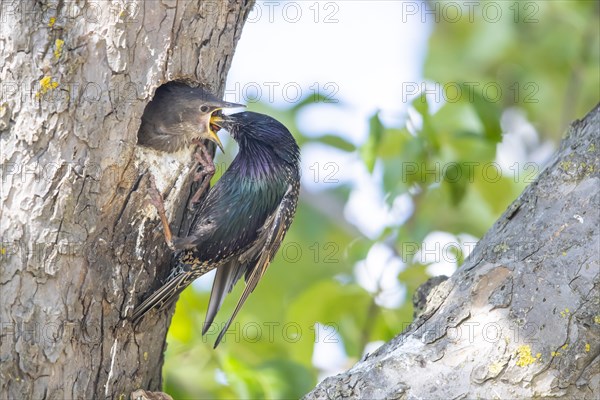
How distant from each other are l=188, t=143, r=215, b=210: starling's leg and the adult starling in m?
0.18

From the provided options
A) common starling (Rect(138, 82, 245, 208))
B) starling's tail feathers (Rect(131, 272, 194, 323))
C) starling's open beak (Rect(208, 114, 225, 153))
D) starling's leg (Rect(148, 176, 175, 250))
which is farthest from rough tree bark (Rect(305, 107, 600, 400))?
starling's open beak (Rect(208, 114, 225, 153))

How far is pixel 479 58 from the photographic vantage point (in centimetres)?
666

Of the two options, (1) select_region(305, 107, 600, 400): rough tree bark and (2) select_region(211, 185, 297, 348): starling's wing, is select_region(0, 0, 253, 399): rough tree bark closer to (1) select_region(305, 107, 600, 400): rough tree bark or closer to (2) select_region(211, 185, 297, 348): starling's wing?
(2) select_region(211, 185, 297, 348): starling's wing

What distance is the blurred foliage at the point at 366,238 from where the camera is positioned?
14.8ft

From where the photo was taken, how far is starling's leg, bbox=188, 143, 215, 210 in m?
4.31

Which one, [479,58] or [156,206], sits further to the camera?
[479,58]

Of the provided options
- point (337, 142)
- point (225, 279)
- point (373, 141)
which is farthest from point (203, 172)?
point (337, 142)

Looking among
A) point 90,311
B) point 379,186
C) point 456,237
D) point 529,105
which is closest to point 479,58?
point 529,105

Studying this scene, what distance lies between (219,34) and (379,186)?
127 cm

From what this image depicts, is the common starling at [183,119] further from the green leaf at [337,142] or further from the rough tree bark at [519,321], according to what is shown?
Result: the rough tree bark at [519,321]

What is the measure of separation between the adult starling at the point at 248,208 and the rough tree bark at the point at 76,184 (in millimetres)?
672

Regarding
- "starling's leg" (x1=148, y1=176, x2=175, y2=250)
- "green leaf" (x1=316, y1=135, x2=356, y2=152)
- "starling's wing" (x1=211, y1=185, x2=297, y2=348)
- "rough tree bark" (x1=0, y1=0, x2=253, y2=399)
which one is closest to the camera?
"rough tree bark" (x1=0, y1=0, x2=253, y2=399)

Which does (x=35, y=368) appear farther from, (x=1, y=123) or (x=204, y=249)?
(x=204, y=249)

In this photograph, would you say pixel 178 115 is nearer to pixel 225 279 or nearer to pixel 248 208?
pixel 248 208
